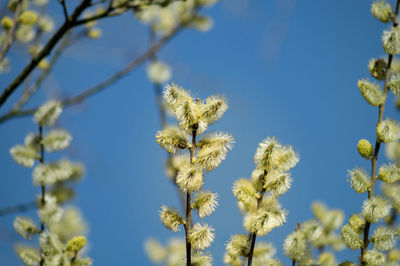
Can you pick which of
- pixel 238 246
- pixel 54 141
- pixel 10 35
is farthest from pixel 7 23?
pixel 238 246

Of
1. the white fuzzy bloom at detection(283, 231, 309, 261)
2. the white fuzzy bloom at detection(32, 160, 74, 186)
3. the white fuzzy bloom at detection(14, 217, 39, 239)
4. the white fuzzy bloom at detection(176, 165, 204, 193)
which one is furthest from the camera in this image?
the white fuzzy bloom at detection(32, 160, 74, 186)

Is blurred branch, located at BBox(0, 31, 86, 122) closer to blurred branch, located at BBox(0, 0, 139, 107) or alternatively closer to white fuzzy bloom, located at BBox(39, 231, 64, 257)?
blurred branch, located at BBox(0, 0, 139, 107)

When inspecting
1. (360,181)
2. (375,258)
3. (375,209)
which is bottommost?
(375,258)

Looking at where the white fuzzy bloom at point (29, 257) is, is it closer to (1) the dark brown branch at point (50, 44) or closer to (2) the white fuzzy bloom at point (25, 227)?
(2) the white fuzzy bloom at point (25, 227)

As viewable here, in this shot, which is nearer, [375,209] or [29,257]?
[375,209]

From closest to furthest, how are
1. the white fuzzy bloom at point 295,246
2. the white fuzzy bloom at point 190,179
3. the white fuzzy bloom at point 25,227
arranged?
the white fuzzy bloom at point 190,179, the white fuzzy bloom at point 295,246, the white fuzzy bloom at point 25,227

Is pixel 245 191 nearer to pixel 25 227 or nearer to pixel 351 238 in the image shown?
pixel 351 238

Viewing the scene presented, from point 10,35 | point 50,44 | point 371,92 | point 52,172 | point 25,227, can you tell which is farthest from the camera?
point 10,35

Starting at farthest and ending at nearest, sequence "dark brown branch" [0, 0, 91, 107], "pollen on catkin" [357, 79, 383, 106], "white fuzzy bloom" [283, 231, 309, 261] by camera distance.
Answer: "dark brown branch" [0, 0, 91, 107] < "pollen on catkin" [357, 79, 383, 106] < "white fuzzy bloom" [283, 231, 309, 261]

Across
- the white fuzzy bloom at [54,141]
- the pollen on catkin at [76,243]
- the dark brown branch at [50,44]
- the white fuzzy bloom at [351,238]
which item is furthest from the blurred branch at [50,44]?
the white fuzzy bloom at [351,238]

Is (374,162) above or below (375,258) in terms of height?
above

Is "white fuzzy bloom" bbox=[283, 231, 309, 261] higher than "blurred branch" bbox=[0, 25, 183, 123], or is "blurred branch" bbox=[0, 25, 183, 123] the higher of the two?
"blurred branch" bbox=[0, 25, 183, 123]

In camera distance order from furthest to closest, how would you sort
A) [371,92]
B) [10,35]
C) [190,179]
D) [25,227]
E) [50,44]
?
[10,35], [50,44], [25,227], [371,92], [190,179]

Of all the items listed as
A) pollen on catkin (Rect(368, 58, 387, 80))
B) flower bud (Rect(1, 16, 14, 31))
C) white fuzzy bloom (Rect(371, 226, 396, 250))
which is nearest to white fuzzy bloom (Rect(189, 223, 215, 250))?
white fuzzy bloom (Rect(371, 226, 396, 250))
